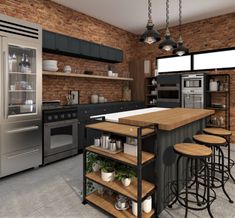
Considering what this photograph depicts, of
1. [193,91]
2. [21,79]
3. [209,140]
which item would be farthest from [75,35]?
[209,140]

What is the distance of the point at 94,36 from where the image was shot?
5547 mm

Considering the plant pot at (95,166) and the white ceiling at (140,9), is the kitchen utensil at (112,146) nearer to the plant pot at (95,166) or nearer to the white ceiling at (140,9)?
the plant pot at (95,166)

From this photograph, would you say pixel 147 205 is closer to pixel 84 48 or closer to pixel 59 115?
pixel 59 115

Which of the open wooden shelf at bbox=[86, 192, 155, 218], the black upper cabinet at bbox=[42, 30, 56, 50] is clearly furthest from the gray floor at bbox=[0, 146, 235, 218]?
the black upper cabinet at bbox=[42, 30, 56, 50]

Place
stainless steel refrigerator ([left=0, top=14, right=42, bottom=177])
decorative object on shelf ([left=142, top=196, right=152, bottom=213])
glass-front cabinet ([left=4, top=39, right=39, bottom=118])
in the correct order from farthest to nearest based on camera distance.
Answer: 1. glass-front cabinet ([left=4, top=39, right=39, bottom=118])
2. stainless steel refrigerator ([left=0, top=14, right=42, bottom=177])
3. decorative object on shelf ([left=142, top=196, right=152, bottom=213])

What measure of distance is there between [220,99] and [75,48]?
13.5 ft

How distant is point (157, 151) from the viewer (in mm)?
2111

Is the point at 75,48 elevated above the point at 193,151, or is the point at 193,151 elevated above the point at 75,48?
the point at 75,48

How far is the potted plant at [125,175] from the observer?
6.97ft

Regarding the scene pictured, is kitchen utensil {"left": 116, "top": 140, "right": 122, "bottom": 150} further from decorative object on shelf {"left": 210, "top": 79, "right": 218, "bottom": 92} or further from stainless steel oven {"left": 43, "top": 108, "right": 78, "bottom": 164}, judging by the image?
decorative object on shelf {"left": 210, "top": 79, "right": 218, "bottom": 92}

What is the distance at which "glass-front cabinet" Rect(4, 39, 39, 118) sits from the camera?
125 inches

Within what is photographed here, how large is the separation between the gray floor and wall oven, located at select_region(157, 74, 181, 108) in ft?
9.50

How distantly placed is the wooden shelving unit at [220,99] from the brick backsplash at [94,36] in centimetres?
15

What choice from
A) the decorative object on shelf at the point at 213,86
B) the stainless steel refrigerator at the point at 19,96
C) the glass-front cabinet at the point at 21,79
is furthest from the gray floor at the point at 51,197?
the decorative object on shelf at the point at 213,86
